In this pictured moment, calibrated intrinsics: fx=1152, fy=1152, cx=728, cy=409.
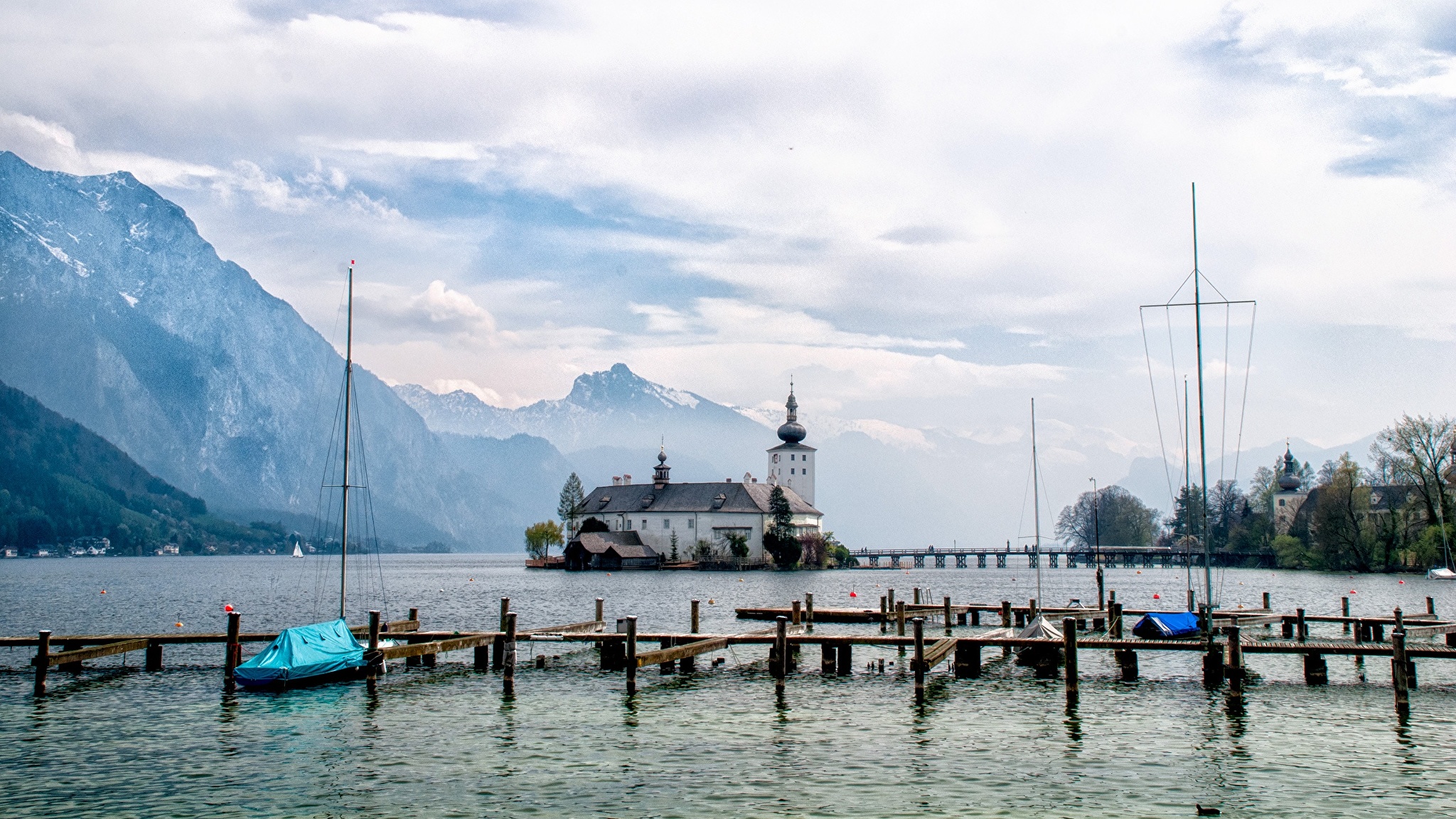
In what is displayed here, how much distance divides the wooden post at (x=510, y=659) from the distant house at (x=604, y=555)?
134115 mm

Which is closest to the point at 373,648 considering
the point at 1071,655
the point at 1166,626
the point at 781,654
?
the point at 781,654

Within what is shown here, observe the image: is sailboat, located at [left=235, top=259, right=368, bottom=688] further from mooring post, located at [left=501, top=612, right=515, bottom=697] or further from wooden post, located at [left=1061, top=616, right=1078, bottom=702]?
wooden post, located at [left=1061, top=616, right=1078, bottom=702]

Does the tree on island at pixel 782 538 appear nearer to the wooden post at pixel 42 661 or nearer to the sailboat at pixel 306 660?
the sailboat at pixel 306 660

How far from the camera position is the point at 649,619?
221ft

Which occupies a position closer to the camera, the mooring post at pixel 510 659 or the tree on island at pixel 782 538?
the mooring post at pixel 510 659

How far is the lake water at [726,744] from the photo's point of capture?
22.5 metres

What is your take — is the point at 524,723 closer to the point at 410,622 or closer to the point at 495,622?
the point at 410,622

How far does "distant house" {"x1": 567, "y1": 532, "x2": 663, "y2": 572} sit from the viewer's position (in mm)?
173000

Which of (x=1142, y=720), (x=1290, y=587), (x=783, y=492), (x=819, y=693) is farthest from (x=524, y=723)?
(x=783, y=492)

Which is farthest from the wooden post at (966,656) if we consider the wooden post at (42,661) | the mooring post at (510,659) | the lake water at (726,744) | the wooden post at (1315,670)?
the wooden post at (42,661)

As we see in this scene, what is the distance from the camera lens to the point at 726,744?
93.6ft

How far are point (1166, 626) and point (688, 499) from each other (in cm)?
14123

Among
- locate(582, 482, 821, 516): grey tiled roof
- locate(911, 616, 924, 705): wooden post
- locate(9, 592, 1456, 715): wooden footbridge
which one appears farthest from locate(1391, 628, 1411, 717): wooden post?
locate(582, 482, 821, 516): grey tiled roof

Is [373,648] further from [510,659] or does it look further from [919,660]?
[919,660]
